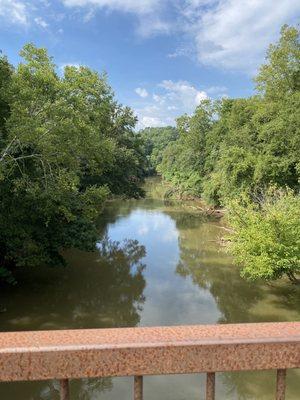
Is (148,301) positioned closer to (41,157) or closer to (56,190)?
(56,190)

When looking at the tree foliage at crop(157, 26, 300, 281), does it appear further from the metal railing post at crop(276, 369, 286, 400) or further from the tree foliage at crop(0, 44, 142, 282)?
the metal railing post at crop(276, 369, 286, 400)

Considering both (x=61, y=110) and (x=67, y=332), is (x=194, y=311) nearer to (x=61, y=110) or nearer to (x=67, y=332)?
(x=61, y=110)

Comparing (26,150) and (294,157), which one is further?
(294,157)

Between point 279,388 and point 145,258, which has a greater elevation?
point 279,388

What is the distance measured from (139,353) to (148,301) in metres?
14.3

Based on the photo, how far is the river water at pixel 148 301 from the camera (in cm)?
973

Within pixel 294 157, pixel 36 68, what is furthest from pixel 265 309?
pixel 294 157

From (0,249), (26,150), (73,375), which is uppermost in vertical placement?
(26,150)

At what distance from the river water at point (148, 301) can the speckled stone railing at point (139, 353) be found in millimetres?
8371

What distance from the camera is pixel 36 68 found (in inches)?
526

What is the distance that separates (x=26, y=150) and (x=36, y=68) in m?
2.61

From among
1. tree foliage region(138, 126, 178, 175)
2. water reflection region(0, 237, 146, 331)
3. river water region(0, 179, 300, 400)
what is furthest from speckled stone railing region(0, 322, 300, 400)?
tree foliage region(138, 126, 178, 175)

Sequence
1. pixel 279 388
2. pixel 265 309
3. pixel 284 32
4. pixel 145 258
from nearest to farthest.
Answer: pixel 279 388 < pixel 265 309 < pixel 145 258 < pixel 284 32

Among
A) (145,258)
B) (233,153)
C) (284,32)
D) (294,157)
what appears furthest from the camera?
(284,32)
